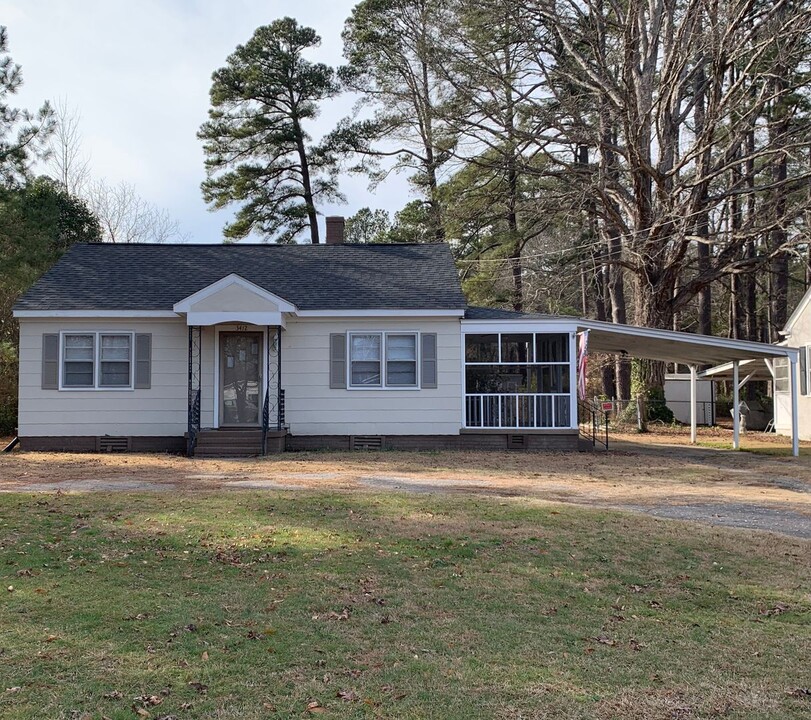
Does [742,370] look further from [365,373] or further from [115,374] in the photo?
[115,374]

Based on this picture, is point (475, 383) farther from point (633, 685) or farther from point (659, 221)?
point (633, 685)

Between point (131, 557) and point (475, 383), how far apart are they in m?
11.0

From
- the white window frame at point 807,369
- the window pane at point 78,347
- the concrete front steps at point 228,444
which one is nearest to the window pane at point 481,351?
the concrete front steps at point 228,444

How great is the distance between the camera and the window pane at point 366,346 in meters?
15.9

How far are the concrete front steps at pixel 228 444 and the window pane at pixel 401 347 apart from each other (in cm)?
328

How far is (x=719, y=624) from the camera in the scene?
4871 millimetres

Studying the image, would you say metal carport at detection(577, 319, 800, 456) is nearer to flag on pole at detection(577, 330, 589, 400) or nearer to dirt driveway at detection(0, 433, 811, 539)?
flag on pole at detection(577, 330, 589, 400)

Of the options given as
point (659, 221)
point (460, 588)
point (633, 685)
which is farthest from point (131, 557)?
point (659, 221)

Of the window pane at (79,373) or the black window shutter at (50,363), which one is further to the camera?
the window pane at (79,373)

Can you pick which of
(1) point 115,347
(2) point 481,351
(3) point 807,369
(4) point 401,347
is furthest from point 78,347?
(3) point 807,369

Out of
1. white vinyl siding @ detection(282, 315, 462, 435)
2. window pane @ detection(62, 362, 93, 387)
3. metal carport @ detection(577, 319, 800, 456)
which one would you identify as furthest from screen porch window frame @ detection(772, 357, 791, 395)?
window pane @ detection(62, 362, 93, 387)

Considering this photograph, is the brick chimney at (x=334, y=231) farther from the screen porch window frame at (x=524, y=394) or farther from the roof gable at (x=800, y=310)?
the roof gable at (x=800, y=310)

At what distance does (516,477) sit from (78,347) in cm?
961

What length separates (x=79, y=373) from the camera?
15.4 m
